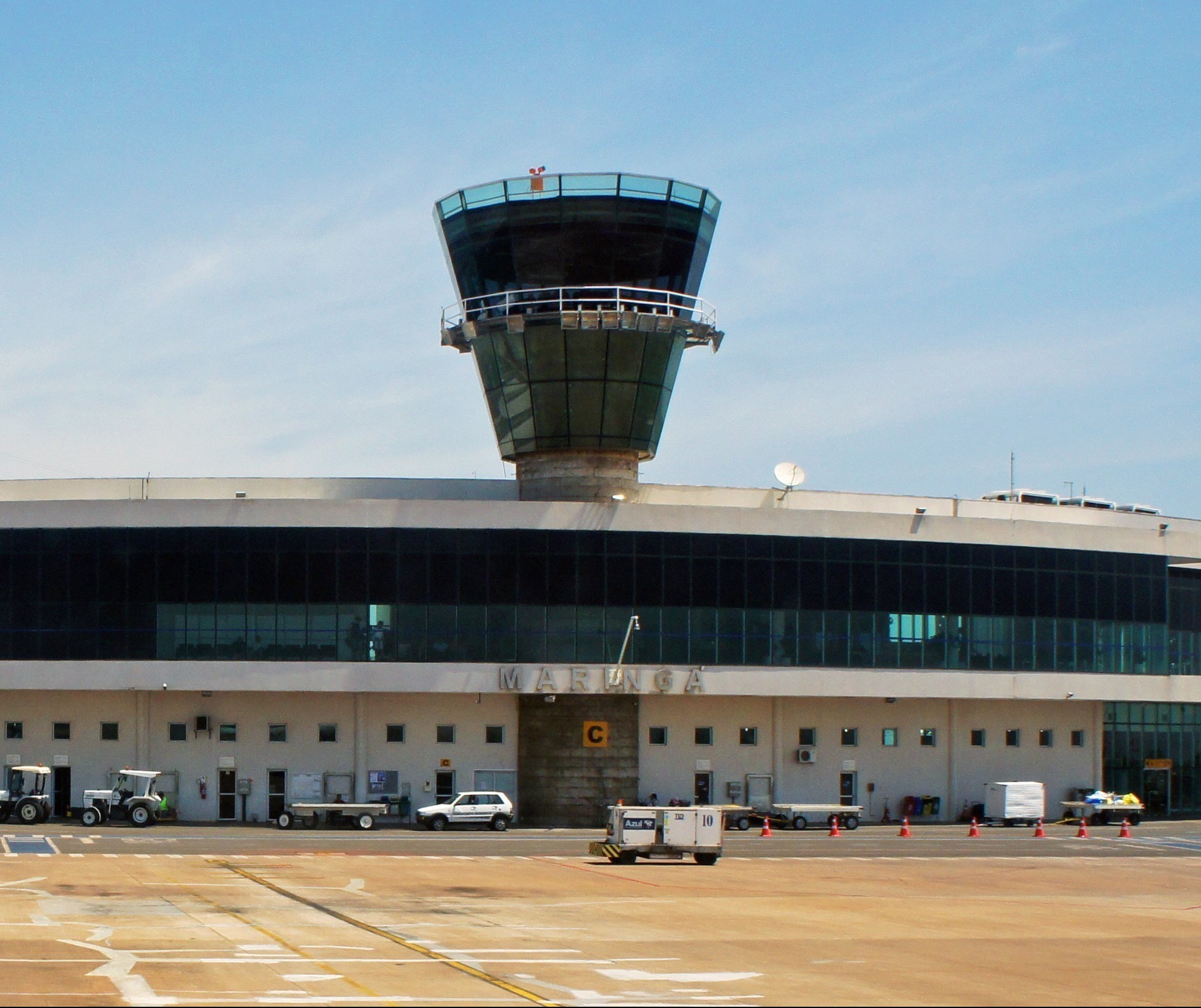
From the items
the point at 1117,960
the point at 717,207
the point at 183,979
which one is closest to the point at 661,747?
the point at 717,207

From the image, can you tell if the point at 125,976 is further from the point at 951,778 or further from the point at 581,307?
the point at 951,778

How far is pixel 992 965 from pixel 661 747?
4346cm

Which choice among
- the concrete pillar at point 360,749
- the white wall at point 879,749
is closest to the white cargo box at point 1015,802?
the white wall at point 879,749

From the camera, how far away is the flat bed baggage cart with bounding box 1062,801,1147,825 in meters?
77.0

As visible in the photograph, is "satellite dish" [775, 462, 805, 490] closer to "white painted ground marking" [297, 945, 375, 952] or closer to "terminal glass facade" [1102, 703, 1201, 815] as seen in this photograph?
"terminal glass facade" [1102, 703, 1201, 815]

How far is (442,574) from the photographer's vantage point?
70.4m

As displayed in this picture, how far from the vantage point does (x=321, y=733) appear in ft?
233

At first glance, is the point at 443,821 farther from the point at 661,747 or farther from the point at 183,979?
the point at 183,979

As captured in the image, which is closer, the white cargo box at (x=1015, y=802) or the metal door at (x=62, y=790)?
the metal door at (x=62, y=790)

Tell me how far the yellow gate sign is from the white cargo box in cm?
1846

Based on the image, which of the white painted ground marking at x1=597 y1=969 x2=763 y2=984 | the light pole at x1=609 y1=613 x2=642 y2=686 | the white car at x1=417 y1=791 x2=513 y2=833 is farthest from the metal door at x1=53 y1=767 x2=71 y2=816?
the white painted ground marking at x1=597 y1=969 x2=763 y2=984

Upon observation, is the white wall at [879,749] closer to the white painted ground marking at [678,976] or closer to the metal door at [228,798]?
the metal door at [228,798]

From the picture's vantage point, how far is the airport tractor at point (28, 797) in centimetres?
6575

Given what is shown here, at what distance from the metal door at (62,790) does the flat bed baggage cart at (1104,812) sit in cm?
4526
